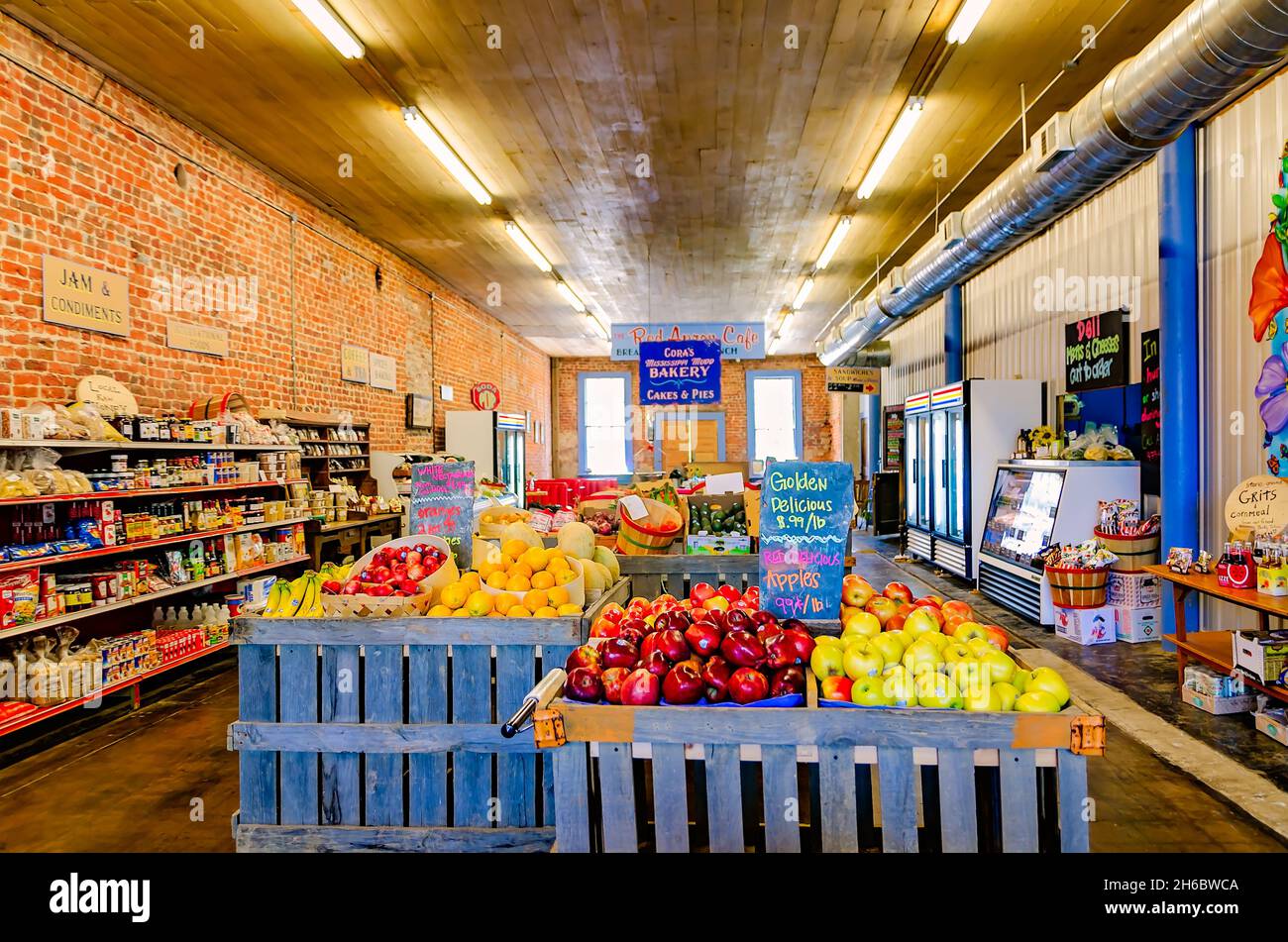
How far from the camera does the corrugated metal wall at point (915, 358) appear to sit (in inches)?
516

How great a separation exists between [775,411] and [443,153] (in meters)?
15.2

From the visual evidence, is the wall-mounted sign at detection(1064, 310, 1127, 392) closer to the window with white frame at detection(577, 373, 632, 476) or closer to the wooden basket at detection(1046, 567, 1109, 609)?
the wooden basket at detection(1046, 567, 1109, 609)

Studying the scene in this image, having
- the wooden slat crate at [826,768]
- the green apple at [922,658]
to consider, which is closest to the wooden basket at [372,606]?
the wooden slat crate at [826,768]

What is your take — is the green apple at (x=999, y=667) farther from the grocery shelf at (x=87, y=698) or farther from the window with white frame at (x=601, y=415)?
the window with white frame at (x=601, y=415)

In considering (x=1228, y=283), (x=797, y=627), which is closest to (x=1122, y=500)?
(x=1228, y=283)

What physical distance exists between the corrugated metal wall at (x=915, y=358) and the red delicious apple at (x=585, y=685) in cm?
1145

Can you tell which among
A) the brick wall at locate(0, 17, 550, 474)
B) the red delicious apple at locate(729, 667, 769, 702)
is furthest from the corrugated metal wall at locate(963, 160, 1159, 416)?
the brick wall at locate(0, 17, 550, 474)

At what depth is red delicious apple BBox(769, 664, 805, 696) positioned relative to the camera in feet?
7.55

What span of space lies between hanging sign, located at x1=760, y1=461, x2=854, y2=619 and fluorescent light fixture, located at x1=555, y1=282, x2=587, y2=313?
33.2ft

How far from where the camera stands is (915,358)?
47.5 ft

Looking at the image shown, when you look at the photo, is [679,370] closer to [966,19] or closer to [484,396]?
[484,396]

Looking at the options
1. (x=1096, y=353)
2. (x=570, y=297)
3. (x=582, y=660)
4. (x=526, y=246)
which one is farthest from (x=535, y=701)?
(x=570, y=297)

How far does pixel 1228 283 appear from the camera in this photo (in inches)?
216

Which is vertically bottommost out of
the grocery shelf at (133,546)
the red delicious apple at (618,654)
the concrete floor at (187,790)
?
the concrete floor at (187,790)
